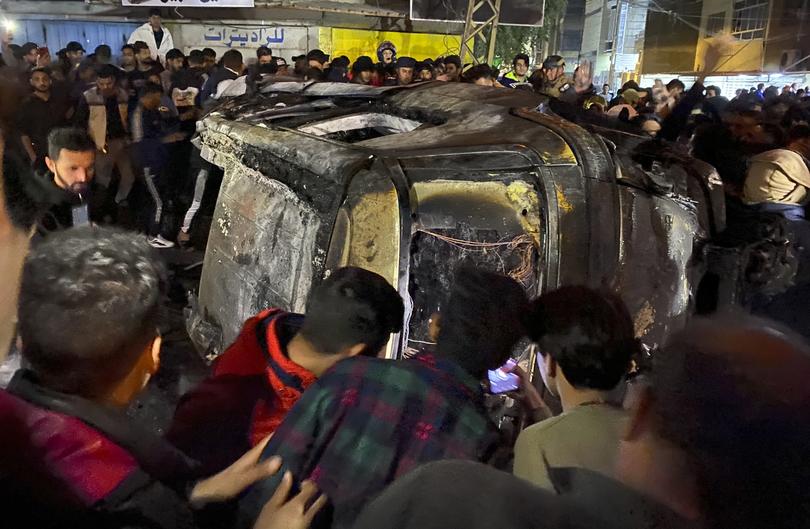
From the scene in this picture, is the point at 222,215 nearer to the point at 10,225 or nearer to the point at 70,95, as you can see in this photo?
the point at 10,225

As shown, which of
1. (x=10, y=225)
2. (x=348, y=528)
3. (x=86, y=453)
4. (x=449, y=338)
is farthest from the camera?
(x=10, y=225)

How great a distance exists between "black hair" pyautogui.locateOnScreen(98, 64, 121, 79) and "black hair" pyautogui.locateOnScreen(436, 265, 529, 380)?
5.57 m

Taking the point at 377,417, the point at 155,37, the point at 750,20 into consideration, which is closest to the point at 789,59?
the point at 750,20

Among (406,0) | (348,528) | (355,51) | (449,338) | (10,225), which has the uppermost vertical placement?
(406,0)

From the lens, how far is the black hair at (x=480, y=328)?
174 centimetres

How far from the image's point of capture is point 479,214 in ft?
9.21

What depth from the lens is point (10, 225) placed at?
2.26 m

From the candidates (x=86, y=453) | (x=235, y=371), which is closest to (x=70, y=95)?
(x=235, y=371)

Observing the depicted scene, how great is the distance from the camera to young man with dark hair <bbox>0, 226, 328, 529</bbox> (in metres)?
1.12

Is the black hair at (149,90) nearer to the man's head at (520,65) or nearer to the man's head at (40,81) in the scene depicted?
the man's head at (40,81)

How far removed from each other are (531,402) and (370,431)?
101 centimetres

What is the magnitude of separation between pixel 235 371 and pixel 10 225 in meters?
1.11

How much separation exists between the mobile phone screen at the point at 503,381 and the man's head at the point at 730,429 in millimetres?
1605

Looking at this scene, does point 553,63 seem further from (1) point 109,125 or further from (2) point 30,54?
(2) point 30,54
